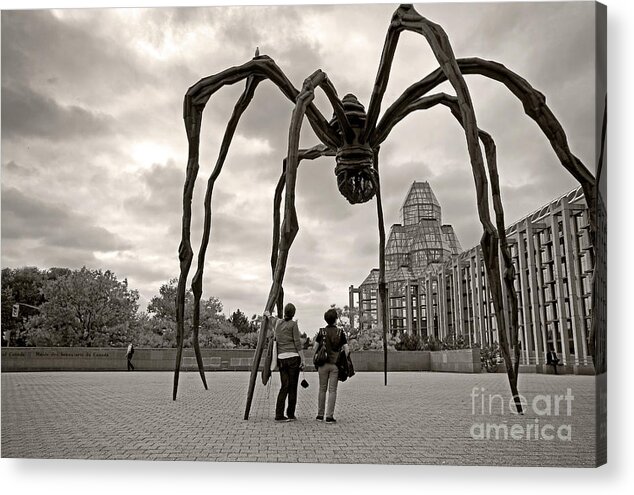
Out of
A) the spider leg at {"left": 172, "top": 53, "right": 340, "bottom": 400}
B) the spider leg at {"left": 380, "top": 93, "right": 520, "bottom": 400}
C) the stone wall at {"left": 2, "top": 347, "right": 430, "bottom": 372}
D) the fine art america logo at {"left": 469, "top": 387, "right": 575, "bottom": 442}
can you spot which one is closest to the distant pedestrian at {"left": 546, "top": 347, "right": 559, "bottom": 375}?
the fine art america logo at {"left": 469, "top": 387, "right": 575, "bottom": 442}

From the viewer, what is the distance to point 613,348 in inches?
231

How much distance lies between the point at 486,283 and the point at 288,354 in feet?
28.4

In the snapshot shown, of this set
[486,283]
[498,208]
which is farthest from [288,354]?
[486,283]

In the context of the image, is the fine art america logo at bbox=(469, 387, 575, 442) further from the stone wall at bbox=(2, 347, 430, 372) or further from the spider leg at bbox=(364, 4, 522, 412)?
the stone wall at bbox=(2, 347, 430, 372)

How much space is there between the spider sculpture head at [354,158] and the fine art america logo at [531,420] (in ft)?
7.80

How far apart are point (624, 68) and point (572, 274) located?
3.55 metres

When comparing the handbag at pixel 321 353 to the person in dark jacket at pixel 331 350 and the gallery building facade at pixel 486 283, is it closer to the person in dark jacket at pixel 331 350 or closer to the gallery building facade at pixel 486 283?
the person in dark jacket at pixel 331 350

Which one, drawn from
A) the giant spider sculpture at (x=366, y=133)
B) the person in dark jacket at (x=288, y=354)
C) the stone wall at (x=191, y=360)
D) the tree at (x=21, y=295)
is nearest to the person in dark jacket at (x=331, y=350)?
the person in dark jacket at (x=288, y=354)

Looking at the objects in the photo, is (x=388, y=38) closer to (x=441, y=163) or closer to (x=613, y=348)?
→ (x=613, y=348)

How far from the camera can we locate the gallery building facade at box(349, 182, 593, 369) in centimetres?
794

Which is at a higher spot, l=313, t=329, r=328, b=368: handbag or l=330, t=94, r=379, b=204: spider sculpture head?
l=330, t=94, r=379, b=204: spider sculpture head

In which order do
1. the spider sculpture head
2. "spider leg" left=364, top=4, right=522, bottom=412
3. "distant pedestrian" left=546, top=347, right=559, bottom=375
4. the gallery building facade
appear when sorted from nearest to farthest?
1. "spider leg" left=364, top=4, right=522, bottom=412
2. the spider sculpture head
3. the gallery building facade
4. "distant pedestrian" left=546, top=347, right=559, bottom=375

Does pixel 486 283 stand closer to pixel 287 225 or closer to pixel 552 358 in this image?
pixel 552 358

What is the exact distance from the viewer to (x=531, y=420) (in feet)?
20.1
